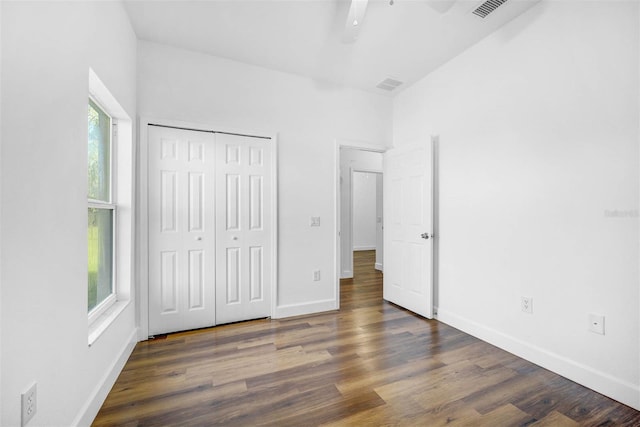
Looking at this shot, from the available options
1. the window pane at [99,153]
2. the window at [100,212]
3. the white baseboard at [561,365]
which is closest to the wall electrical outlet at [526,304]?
the white baseboard at [561,365]

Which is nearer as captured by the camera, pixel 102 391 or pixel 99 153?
pixel 102 391

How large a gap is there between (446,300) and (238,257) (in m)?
2.28

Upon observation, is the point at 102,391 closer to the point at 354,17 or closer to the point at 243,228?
the point at 243,228

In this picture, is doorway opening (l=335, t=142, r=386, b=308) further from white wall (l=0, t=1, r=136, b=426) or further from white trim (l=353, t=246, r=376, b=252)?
white wall (l=0, t=1, r=136, b=426)

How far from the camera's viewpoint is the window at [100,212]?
6.24ft

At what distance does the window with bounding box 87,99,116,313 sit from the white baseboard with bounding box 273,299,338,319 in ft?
5.18

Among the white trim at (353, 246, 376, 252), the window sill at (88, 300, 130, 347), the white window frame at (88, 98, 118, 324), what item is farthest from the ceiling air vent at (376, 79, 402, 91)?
the white trim at (353, 246, 376, 252)

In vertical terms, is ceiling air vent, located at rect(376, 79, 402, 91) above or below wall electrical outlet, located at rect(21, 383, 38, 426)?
above

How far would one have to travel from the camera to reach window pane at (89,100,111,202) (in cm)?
193

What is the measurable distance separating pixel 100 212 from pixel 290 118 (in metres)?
2.05

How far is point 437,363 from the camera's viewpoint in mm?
2238

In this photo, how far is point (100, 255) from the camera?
2.07 meters

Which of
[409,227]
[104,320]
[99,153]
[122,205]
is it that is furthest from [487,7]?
[104,320]

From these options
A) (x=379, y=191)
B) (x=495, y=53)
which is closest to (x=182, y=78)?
(x=495, y=53)
